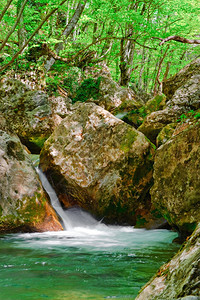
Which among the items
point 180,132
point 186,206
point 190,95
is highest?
point 190,95

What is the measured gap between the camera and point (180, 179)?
15.0ft

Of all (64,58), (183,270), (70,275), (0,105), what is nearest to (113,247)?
(70,275)

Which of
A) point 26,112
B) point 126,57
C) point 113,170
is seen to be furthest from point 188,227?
point 126,57

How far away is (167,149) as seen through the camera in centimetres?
486

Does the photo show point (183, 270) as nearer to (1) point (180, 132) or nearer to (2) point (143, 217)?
(1) point (180, 132)

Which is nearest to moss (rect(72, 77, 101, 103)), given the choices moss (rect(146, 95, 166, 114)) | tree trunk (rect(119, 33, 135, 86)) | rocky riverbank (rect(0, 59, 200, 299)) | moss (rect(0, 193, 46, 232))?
tree trunk (rect(119, 33, 135, 86))

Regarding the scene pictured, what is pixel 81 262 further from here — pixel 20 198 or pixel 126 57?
pixel 126 57

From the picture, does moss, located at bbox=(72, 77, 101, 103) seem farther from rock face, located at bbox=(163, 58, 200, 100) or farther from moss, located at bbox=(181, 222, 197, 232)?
moss, located at bbox=(181, 222, 197, 232)

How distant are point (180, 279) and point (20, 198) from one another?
4.78 m

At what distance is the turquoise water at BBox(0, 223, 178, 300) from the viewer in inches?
105

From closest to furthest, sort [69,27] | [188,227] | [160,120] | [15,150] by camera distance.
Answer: [188,227], [15,150], [160,120], [69,27]

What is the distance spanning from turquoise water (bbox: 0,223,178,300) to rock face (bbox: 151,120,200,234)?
2.22 feet

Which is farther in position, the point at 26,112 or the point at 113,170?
the point at 26,112

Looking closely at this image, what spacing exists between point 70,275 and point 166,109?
667 centimetres
